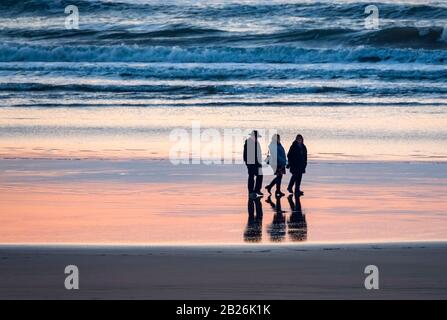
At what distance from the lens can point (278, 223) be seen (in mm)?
13367

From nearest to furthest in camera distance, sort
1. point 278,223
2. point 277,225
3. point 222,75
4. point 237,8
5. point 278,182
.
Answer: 1. point 277,225
2. point 278,223
3. point 278,182
4. point 222,75
5. point 237,8

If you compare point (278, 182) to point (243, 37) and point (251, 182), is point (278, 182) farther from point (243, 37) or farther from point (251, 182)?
point (243, 37)

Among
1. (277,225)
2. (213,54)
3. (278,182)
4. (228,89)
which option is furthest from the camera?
(213,54)

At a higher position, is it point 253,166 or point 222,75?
point 222,75

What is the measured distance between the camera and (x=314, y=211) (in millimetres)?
14148

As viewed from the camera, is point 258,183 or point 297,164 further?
point 297,164

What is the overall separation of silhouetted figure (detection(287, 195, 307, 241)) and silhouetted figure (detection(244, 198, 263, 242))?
403 mm

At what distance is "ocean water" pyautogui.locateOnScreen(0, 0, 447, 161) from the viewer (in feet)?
74.5

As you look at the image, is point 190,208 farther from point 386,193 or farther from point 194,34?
point 194,34

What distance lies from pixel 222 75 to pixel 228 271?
94.0 ft

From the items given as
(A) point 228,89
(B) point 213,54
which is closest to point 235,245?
(A) point 228,89
